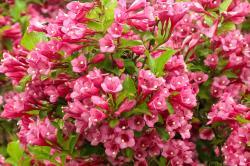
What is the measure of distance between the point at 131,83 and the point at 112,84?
0.39 ft

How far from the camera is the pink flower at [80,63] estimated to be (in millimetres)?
2744

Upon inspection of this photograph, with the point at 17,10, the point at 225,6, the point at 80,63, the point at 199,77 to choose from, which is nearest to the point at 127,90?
the point at 80,63

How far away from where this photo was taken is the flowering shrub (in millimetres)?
2699

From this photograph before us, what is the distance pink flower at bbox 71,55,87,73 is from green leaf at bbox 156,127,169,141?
1.73 ft

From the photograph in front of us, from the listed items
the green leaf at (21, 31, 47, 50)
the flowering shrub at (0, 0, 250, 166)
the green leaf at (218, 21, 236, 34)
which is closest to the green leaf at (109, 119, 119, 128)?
the flowering shrub at (0, 0, 250, 166)

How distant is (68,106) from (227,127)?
1.02 metres

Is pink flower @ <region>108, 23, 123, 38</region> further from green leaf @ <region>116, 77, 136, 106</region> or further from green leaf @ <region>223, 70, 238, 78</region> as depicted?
green leaf @ <region>223, 70, 238, 78</region>

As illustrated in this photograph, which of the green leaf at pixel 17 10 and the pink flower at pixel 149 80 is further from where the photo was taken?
the green leaf at pixel 17 10

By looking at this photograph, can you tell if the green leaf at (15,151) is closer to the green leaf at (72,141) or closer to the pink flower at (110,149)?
the green leaf at (72,141)

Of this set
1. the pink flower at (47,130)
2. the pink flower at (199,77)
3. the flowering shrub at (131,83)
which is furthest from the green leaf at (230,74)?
the pink flower at (47,130)

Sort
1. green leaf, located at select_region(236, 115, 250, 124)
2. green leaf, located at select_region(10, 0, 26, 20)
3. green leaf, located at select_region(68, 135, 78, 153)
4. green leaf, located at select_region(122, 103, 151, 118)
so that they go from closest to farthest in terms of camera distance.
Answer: green leaf, located at select_region(122, 103, 151, 118), green leaf, located at select_region(68, 135, 78, 153), green leaf, located at select_region(236, 115, 250, 124), green leaf, located at select_region(10, 0, 26, 20)

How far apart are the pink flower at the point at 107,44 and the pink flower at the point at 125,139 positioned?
424mm

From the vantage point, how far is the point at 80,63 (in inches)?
108

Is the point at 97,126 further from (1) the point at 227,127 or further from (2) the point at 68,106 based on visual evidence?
(1) the point at 227,127
